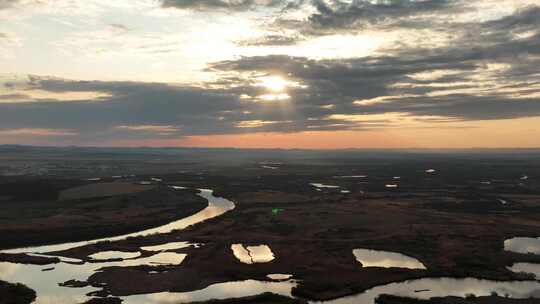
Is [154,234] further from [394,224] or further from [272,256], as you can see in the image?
[394,224]

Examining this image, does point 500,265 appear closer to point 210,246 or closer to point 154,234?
point 210,246

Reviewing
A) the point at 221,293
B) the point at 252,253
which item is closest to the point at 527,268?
the point at 252,253

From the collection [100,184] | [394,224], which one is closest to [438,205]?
[394,224]

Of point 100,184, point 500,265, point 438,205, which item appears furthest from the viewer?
point 100,184

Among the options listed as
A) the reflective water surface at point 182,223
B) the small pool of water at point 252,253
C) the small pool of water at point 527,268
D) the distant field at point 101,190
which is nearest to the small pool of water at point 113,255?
the reflective water surface at point 182,223

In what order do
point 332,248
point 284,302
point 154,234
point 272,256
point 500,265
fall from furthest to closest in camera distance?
point 154,234, point 332,248, point 272,256, point 500,265, point 284,302

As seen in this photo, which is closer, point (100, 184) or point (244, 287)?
point (244, 287)

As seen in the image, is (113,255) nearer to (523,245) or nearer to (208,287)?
(208,287)

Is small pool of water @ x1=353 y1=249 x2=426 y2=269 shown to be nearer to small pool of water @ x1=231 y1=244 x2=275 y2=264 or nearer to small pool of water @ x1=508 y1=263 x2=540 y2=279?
small pool of water @ x1=508 y1=263 x2=540 y2=279
